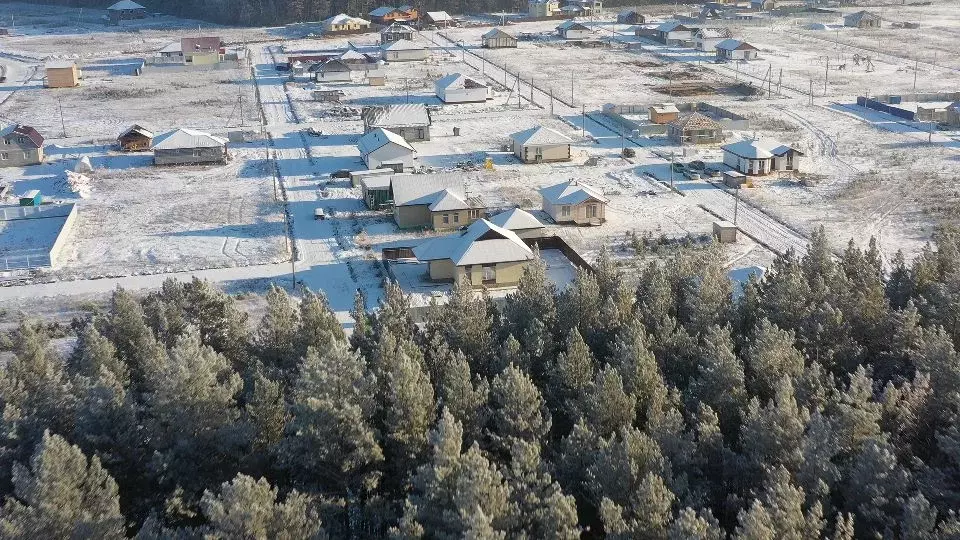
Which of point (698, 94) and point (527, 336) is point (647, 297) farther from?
point (698, 94)

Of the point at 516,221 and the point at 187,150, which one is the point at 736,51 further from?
the point at 516,221

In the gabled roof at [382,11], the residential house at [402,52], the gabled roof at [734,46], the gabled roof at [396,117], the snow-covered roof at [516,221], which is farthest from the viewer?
the gabled roof at [382,11]

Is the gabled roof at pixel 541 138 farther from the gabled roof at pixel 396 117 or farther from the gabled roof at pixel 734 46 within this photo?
the gabled roof at pixel 734 46

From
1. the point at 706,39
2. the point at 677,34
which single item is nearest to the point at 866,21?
the point at 677,34

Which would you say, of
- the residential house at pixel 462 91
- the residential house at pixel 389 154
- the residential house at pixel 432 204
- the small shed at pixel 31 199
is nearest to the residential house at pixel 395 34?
the residential house at pixel 462 91

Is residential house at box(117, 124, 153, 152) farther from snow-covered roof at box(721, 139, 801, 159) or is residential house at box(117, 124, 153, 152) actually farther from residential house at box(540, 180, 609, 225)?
snow-covered roof at box(721, 139, 801, 159)
